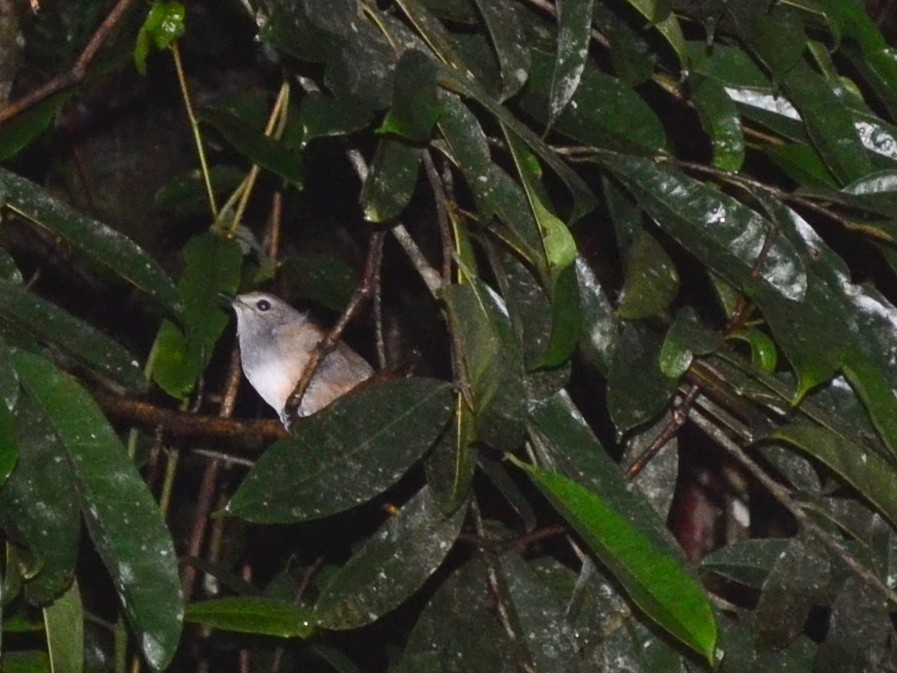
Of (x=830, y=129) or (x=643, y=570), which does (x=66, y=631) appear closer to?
(x=643, y=570)

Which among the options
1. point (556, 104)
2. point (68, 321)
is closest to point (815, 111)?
point (556, 104)

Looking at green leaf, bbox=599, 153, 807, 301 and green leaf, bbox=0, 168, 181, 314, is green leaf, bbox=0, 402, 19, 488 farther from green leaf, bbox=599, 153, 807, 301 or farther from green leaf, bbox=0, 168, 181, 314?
green leaf, bbox=599, 153, 807, 301

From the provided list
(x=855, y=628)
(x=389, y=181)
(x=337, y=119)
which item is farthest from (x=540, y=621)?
(x=337, y=119)

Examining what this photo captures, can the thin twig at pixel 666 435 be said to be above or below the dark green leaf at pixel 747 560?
above

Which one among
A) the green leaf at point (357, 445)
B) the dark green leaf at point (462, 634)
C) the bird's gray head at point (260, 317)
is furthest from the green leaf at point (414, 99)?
the bird's gray head at point (260, 317)

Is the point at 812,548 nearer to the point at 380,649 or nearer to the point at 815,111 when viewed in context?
the point at 815,111

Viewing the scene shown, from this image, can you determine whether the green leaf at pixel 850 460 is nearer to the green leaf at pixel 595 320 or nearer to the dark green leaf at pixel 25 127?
the green leaf at pixel 595 320
